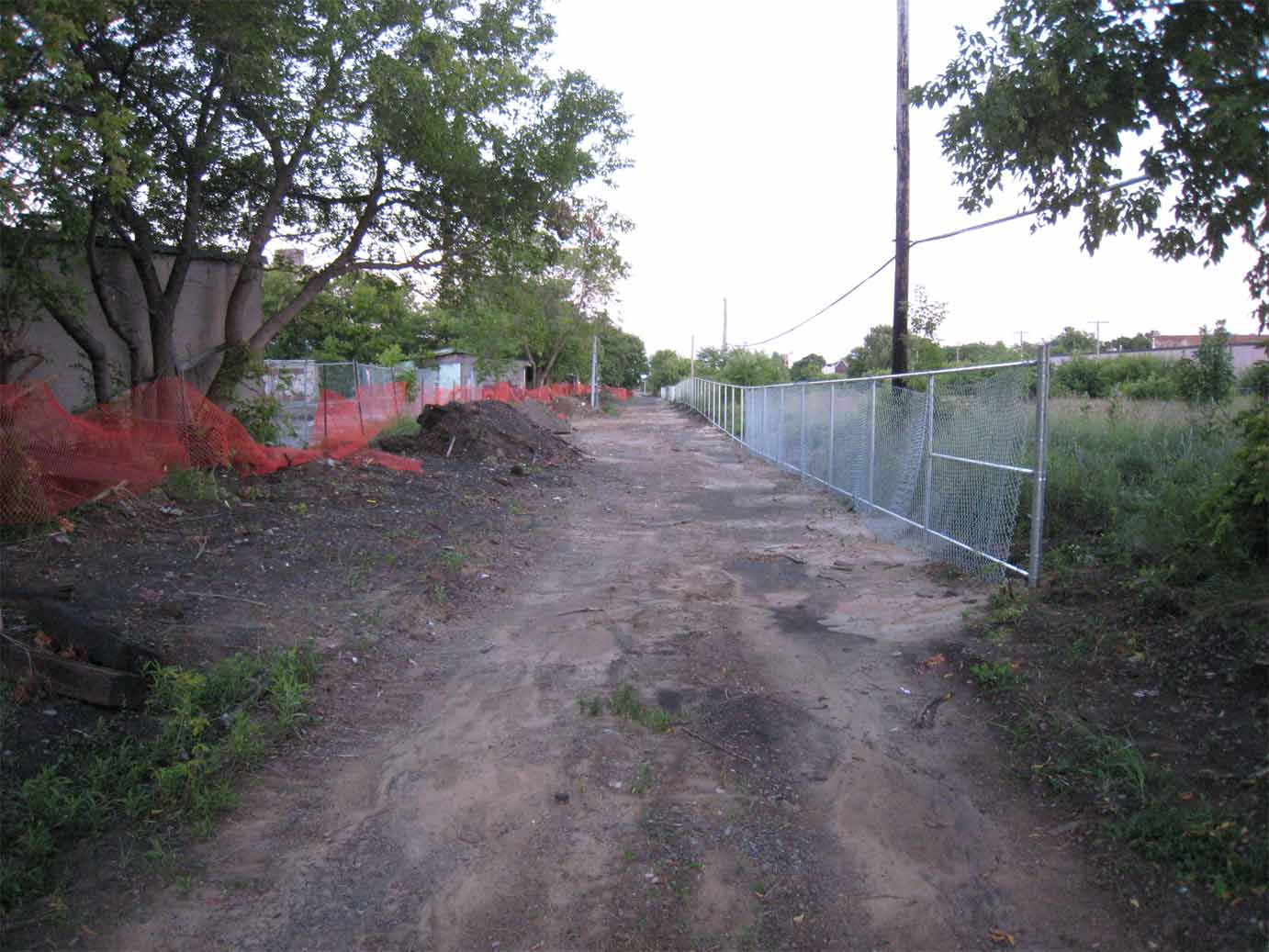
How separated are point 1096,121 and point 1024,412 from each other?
2.21m

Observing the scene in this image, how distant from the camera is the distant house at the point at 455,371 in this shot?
32.8 m

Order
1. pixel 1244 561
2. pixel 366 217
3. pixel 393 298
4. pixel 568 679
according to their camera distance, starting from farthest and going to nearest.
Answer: pixel 393 298, pixel 366 217, pixel 568 679, pixel 1244 561

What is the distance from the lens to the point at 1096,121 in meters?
6.10

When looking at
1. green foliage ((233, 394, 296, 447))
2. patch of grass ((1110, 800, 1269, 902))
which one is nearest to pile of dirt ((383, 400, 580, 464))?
green foliage ((233, 394, 296, 447))

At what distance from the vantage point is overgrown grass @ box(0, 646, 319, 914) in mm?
3645

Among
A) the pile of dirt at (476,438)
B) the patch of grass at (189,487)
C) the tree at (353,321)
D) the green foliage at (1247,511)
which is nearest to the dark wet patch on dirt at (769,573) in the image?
the green foliage at (1247,511)

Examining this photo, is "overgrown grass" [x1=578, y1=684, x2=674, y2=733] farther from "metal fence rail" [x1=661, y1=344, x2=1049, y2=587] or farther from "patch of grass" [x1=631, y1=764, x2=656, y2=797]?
"metal fence rail" [x1=661, y1=344, x2=1049, y2=587]

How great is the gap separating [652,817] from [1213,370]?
10.8 metres

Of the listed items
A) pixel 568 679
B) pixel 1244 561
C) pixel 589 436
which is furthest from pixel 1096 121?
pixel 589 436

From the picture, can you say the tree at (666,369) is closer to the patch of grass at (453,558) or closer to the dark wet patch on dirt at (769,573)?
the dark wet patch on dirt at (769,573)

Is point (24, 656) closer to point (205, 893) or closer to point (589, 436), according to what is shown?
point (205, 893)

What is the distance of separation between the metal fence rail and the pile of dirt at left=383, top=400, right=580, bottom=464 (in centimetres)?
621

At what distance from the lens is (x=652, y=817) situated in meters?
3.93

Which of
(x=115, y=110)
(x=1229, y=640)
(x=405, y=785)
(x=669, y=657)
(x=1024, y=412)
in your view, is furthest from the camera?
(x=115, y=110)
